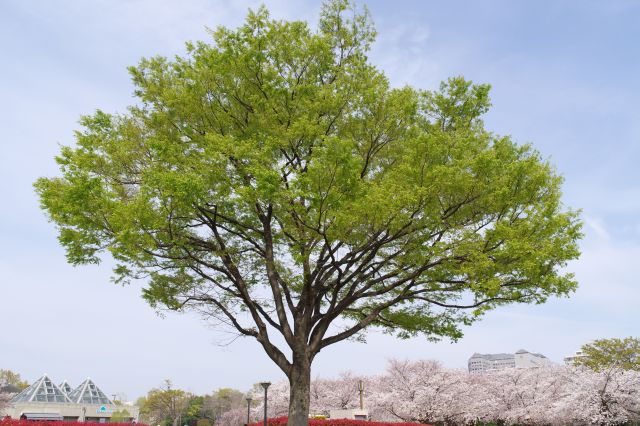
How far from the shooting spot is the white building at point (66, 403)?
47.7 m

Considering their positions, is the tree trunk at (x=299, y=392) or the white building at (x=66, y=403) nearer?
the tree trunk at (x=299, y=392)

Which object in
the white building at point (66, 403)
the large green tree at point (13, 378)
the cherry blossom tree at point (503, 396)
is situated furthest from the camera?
the large green tree at point (13, 378)

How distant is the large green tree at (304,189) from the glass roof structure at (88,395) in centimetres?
4576

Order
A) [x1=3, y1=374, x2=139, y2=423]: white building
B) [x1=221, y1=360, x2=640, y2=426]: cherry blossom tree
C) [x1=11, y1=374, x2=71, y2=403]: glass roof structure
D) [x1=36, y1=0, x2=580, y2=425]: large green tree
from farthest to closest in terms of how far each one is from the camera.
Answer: [x1=11, y1=374, x2=71, y2=403]: glass roof structure < [x1=3, y1=374, x2=139, y2=423]: white building < [x1=221, y1=360, x2=640, y2=426]: cherry blossom tree < [x1=36, y1=0, x2=580, y2=425]: large green tree

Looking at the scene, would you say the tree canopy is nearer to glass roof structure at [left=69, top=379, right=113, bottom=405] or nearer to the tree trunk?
the tree trunk

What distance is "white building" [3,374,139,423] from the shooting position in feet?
156

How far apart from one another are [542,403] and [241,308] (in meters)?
36.7

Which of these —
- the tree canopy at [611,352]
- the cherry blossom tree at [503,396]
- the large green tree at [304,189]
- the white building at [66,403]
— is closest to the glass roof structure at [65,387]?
the white building at [66,403]

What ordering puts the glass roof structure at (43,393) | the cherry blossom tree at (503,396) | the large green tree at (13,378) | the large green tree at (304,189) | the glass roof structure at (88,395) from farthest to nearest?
1. the large green tree at (13,378)
2. the glass roof structure at (88,395)
3. the glass roof structure at (43,393)
4. the cherry blossom tree at (503,396)
5. the large green tree at (304,189)

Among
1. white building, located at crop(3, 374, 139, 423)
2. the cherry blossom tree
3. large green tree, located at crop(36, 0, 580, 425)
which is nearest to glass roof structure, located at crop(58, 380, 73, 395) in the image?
white building, located at crop(3, 374, 139, 423)

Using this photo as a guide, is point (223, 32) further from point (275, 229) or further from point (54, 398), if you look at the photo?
point (54, 398)

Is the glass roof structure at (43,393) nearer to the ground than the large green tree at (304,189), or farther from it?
nearer to the ground

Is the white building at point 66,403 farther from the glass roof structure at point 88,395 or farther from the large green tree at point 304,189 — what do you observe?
the large green tree at point 304,189

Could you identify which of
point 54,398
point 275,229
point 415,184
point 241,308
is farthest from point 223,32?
point 54,398
